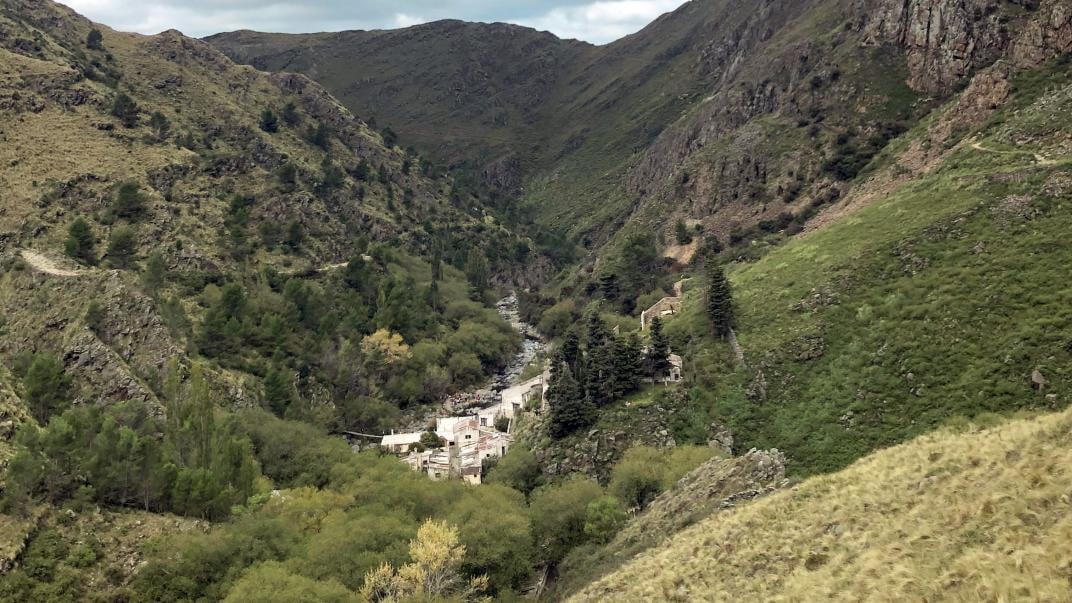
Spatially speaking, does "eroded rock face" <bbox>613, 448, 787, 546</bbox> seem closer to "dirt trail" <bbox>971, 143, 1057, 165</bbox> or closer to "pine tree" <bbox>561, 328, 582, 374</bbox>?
"pine tree" <bbox>561, 328, 582, 374</bbox>

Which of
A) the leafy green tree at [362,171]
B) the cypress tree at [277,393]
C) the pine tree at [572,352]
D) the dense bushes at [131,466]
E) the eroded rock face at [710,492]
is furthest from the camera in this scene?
the leafy green tree at [362,171]

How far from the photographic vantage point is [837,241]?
64875 millimetres

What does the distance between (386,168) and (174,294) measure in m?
86.3

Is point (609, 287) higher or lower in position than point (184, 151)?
lower

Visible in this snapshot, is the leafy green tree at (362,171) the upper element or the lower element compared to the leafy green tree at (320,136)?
lower

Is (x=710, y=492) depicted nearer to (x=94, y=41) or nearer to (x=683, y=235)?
(x=683, y=235)

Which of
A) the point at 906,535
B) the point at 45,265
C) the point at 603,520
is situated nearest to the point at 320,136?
the point at 45,265

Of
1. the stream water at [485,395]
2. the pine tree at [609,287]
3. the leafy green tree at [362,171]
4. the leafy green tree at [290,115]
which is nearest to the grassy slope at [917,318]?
the stream water at [485,395]

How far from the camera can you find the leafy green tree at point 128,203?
3529 inches

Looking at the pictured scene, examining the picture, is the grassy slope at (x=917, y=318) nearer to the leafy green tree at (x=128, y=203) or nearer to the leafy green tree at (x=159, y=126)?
the leafy green tree at (x=128, y=203)

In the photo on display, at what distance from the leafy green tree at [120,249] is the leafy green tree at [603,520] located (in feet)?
229

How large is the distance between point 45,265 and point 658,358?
67.2 meters

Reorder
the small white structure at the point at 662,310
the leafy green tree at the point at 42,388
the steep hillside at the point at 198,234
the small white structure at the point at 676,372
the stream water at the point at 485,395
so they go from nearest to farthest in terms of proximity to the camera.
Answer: the leafy green tree at the point at 42,388 < the small white structure at the point at 676,372 < the steep hillside at the point at 198,234 < the small white structure at the point at 662,310 < the stream water at the point at 485,395

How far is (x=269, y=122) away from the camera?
140 meters
